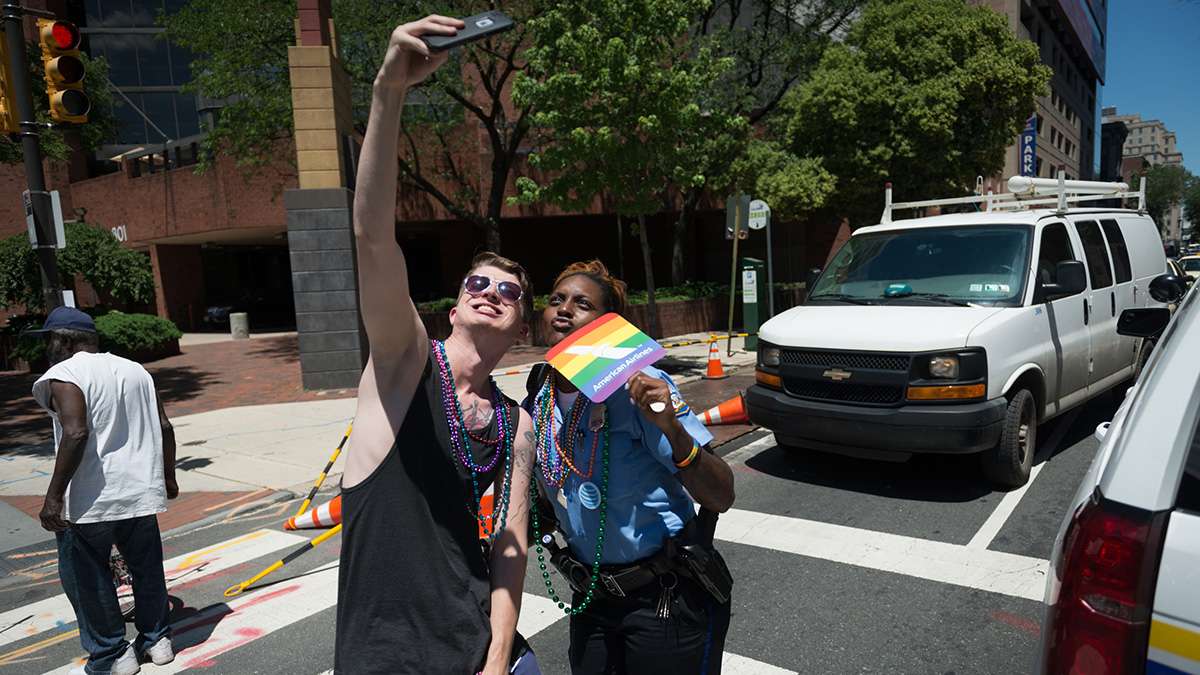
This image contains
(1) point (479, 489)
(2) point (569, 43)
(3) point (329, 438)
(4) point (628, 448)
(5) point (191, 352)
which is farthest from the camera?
(5) point (191, 352)

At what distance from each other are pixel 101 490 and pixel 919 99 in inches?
672

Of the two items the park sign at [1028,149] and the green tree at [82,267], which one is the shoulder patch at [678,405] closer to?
the green tree at [82,267]

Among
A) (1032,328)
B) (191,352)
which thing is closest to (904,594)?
(1032,328)

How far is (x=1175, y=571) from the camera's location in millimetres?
1472

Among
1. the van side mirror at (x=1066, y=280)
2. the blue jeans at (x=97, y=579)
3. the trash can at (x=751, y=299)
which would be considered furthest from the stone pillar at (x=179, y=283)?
the van side mirror at (x=1066, y=280)

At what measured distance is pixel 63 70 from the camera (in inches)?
267

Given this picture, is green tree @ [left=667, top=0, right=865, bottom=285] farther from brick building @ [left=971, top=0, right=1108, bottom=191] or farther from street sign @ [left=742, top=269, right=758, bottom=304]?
brick building @ [left=971, top=0, right=1108, bottom=191]

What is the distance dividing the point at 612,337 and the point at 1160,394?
4.27ft

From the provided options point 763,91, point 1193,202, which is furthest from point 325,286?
point 1193,202

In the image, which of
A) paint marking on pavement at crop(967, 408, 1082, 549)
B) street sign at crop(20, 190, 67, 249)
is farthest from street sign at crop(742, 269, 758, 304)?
street sign at crop(20, 190, 67, 249)

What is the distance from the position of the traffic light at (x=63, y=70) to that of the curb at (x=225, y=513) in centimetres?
385

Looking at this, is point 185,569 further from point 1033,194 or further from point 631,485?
point 1033,194

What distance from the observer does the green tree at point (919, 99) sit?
54.7 feet

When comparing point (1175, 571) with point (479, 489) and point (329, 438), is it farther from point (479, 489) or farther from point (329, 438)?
point (329, 438)
